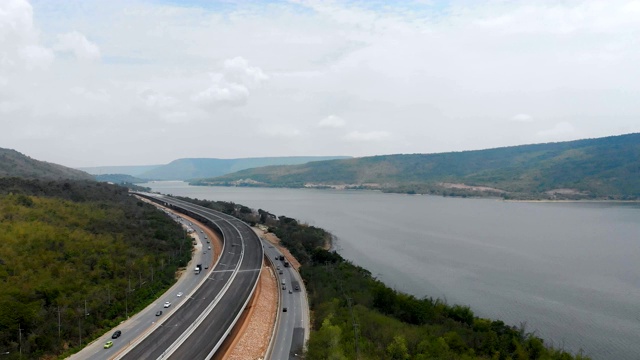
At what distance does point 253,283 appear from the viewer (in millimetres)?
34688

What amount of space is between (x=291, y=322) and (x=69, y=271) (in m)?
17.5

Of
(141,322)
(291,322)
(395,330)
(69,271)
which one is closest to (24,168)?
(69,271)

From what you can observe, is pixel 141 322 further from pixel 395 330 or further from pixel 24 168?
pixel 24 168

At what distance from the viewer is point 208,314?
28016 millimetres

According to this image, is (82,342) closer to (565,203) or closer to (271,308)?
(271,308)

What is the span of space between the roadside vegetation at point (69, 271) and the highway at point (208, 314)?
3848mm

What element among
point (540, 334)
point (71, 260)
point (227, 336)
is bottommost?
point (540, 334)

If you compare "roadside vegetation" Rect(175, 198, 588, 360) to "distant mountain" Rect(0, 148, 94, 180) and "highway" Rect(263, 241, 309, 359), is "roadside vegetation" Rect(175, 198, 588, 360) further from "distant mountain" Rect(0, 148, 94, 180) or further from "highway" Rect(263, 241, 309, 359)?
"distant mountain" Rect(0, 148, 94, 180)

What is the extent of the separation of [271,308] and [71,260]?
654 inches

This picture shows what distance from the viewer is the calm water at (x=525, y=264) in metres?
34.1

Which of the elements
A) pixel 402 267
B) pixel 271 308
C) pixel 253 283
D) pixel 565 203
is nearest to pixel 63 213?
pixel 253 283

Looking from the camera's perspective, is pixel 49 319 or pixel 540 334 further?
pixel 540 334

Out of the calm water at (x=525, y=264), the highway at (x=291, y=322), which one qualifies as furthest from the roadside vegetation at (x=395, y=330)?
the calm water at (x=525, y=264)

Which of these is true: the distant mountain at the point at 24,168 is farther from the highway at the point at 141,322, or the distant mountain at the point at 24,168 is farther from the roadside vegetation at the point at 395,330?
the roadside vegetation at the point at 395,330
